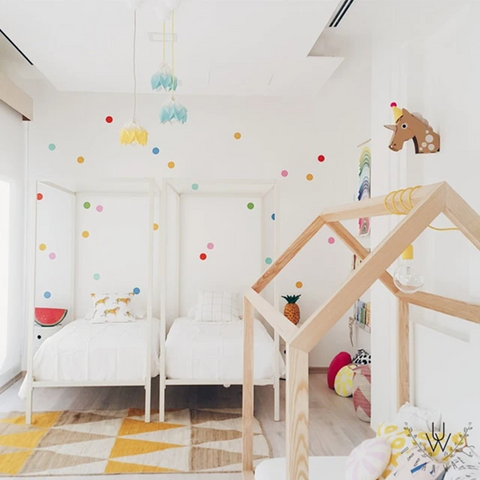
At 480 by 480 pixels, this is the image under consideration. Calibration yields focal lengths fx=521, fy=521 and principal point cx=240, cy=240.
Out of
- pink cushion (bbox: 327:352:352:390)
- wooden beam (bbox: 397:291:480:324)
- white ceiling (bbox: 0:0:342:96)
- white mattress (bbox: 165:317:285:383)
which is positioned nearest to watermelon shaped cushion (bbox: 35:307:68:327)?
white mattress (bbox: 165:317:285:383)

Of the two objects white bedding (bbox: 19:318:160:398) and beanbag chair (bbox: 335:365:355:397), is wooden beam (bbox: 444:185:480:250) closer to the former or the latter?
white bedding (bbox: 19:318:160:398)

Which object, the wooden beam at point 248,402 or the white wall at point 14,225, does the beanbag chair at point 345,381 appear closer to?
the wooden beam at point 248,402

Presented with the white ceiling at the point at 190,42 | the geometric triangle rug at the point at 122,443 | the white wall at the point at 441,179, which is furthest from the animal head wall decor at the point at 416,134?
the geometric triangle rug at the point at 122,443

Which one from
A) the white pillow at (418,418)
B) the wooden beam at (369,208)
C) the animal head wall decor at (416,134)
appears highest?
the animal head wall decor at (416,134)

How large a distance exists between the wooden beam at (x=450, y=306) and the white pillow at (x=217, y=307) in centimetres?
226

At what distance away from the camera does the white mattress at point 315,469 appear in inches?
72.9

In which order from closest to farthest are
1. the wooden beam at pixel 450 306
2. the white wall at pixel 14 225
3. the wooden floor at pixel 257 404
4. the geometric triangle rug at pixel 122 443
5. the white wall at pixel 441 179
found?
the wooden beam at pixel 450 306
the white wall at pixel 441 179
the geometric triangle rug at pixel 122 443
the wooden floor at pixel 257 404
the white wall at pixel 14 225

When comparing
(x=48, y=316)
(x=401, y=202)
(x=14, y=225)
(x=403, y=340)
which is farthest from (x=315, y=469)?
(x=14, y=225)

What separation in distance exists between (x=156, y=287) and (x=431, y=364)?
9.30ft

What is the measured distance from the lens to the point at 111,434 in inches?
122

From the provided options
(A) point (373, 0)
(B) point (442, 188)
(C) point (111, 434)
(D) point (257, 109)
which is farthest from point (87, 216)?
(B) point (442, 188)

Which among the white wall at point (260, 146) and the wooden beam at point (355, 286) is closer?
the wooden beam at point (355, 286)

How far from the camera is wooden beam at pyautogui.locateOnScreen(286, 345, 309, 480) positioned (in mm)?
1165

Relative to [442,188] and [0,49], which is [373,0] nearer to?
[442,188]
